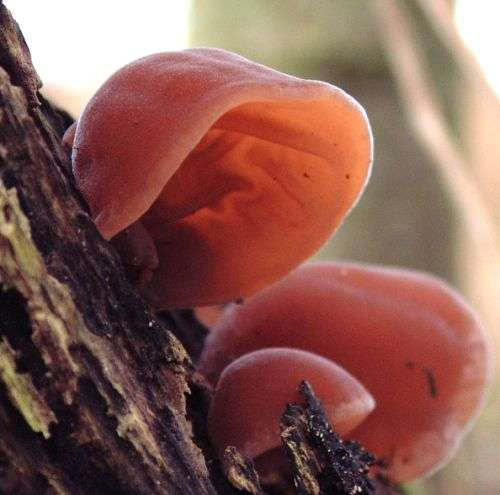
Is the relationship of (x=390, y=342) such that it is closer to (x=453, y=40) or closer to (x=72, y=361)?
(x=72, y=361)

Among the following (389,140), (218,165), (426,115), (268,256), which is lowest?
(389,140)

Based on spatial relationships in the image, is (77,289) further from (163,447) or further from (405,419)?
(405,419)

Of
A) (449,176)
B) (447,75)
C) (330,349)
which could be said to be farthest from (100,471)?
(447,75)

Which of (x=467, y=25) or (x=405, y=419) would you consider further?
(x=467, y=25)

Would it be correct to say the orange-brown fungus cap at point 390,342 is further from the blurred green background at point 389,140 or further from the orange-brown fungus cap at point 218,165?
the blurred green background at point 389,140

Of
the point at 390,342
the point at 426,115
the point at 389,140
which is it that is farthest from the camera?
the point at 389,140

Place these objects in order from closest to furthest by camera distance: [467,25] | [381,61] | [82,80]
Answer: [381,61]
[467,25]
[82,80]

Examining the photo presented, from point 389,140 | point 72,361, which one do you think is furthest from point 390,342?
point 389,140
